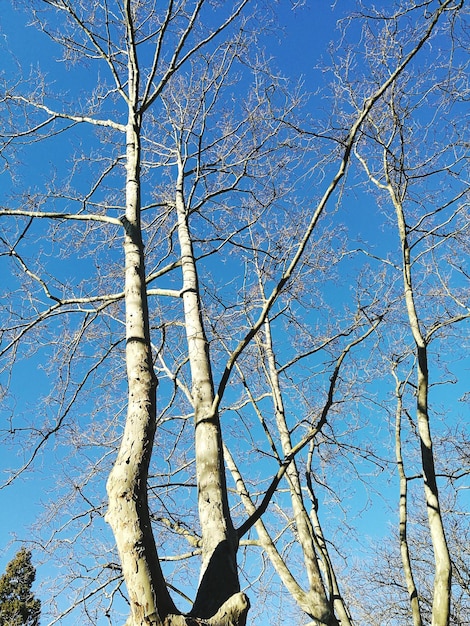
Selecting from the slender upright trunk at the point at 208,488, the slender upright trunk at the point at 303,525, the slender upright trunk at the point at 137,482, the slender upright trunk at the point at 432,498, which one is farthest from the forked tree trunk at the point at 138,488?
the slender upright trunk at the point at 432,498

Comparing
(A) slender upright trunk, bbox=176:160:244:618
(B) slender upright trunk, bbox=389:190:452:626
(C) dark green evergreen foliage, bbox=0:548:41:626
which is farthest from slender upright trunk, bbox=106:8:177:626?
(C) dark green evergreen foliage, bbox=0:548:41:626

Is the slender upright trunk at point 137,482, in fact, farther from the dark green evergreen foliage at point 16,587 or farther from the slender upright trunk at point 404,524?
the dark green evergreen foliage at point 16,587

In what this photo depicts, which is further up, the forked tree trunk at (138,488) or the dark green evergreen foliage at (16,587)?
the dark green evergreen foliage at (16,587)

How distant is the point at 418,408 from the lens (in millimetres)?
4918

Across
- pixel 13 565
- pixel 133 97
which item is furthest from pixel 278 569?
pixel 13 565

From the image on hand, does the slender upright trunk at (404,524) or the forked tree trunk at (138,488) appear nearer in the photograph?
the forked tree trunk at (138,488)

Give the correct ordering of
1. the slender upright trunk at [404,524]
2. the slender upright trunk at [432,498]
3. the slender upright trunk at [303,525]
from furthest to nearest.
Result: the slender upright trunk at [404,524]
the slender upright trunk at [303,525]
the slender upright trunk at [432,498]

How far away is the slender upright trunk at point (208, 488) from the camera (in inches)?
77.7

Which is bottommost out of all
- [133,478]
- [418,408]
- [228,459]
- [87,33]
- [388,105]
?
[133,478]

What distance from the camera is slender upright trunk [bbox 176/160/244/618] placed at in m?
1.97

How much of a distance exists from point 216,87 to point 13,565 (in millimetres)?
16855

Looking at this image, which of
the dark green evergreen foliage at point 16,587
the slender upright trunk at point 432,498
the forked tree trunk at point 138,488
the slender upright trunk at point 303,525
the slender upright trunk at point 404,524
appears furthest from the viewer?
the dark green evergreen foliage at point 16,587

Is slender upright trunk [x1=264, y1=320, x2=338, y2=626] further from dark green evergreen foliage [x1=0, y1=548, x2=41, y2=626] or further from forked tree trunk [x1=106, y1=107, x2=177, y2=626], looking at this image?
dark green evergreen foliage [x1=0, y1=548, x2=41, y2=626]

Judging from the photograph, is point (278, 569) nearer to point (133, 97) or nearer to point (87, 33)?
point (133, 97)
